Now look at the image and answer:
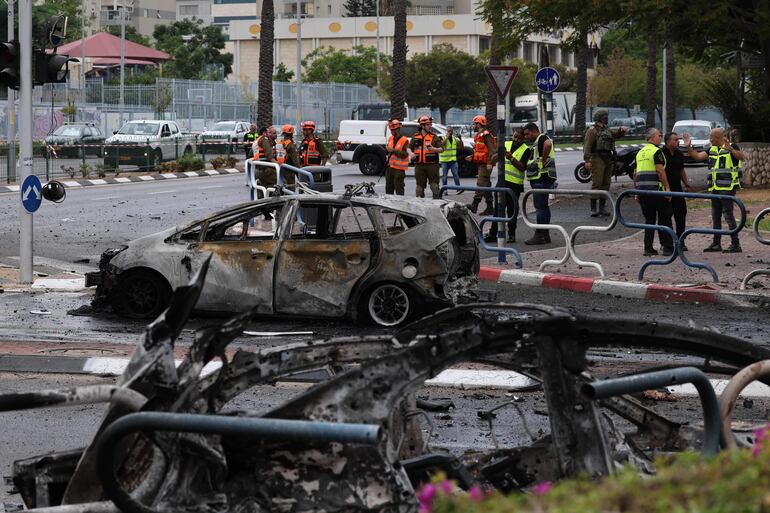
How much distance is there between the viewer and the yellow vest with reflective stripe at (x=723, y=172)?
57.6ft

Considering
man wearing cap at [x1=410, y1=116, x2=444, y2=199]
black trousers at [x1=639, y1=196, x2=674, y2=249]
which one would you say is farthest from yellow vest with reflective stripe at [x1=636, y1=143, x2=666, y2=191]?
man wearing cap at [x1=410, y1=116, x2=444, y2=199]

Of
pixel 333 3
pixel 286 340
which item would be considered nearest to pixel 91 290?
pixel 286 340

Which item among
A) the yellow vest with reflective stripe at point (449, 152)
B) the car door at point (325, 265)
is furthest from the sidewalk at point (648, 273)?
the yellow vest with reflective stripe at point (449, 152)

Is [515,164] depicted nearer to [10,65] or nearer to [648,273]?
[648,273]

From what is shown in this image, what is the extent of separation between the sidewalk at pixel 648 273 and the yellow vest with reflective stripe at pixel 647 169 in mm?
1023

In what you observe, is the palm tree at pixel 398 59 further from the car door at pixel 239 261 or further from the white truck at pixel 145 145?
the car door at pixel 239 261

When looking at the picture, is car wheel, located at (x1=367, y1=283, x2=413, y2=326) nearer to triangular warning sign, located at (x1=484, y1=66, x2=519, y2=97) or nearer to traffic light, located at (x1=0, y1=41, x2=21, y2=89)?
traffic light, located at (x1=0, y1=41, x2=21, y2=89)

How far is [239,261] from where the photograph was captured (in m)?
12.5

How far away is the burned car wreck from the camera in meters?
4.18

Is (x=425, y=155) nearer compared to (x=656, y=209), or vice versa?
(x=656, y=209)

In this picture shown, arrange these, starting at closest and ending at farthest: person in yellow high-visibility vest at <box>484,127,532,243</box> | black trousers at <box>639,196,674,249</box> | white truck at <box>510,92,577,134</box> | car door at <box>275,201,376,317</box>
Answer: car door at <box>275,201,376,317</box> < black trousers at <box>639,196,674,249</box> < person in yellow high-visibility vest at <box>484,127,532,243</box> < white truck at <box>510,92,577,134</box>

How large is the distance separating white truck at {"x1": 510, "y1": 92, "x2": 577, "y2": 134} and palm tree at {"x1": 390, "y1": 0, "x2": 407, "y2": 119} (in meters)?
22.4

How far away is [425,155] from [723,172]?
24.8 ft

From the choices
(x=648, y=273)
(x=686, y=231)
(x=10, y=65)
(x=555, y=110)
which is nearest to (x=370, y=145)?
(x=648, y=273)
